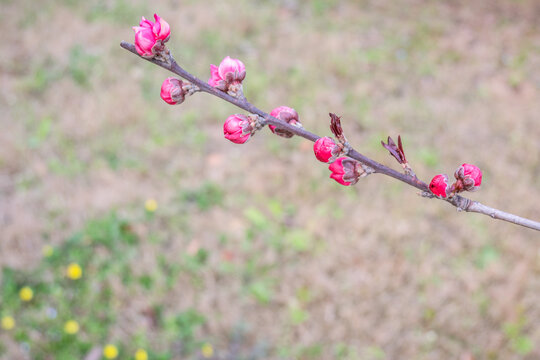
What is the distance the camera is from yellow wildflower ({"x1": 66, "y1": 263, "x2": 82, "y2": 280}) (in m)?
2.54

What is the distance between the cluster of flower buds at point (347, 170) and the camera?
0.80m

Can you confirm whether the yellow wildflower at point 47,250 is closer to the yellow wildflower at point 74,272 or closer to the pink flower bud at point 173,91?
the yellow wildflower at point 74,272

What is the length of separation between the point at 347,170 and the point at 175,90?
317 millimetres

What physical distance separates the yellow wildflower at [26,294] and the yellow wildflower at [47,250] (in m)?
0.22

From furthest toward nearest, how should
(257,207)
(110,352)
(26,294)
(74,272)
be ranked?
(257,207) → (74,272) → (26,294) → (110,352)

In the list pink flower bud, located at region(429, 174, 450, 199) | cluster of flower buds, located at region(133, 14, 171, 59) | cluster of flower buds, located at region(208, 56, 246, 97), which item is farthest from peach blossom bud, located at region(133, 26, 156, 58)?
pink flower bud, located at region(429, 174, 450, 199)

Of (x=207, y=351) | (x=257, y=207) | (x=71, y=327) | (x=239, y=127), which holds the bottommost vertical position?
(x=71, y=327)

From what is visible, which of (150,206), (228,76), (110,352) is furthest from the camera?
(150,206)

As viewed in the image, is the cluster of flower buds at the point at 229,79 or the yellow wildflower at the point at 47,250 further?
the yellow wildflower at the point at 47,250

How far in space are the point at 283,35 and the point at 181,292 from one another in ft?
10.3

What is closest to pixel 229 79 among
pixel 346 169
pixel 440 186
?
pixel 346 169

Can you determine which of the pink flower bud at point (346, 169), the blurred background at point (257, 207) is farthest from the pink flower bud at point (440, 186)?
the blurred background at point (257, 207)

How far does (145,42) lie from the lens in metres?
0.69

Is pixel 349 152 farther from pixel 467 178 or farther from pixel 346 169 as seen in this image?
pixel 467 178
